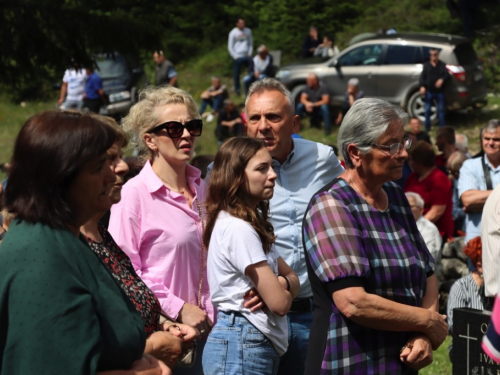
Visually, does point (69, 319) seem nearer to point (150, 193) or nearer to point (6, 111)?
point (150, 193)

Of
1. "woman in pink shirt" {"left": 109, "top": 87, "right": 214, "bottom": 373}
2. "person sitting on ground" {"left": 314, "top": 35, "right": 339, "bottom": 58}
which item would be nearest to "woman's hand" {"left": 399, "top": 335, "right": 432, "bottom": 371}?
"woman in pink shirt" {"left": 109, "top": 87, "right": 214, "bottom": 373}

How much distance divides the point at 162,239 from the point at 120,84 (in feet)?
61.9

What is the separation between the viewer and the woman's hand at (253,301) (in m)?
3.56

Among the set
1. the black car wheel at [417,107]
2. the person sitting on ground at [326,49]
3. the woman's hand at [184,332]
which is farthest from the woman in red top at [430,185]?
the person sitting on ground at [326,49]

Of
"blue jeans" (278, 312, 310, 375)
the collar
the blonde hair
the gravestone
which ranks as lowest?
the gravestone

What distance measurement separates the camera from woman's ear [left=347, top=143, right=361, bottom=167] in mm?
3477

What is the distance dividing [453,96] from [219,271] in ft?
52.8

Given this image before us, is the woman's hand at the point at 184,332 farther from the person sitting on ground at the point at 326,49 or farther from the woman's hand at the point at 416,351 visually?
the person sitting on ground at the point at 326,49

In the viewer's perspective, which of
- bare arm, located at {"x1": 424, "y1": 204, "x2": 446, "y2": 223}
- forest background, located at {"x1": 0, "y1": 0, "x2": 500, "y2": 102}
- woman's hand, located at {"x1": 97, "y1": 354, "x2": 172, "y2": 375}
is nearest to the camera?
woman's hand, located at {"x1": 97, "y1": 354, "x2": 172, "y2": 375}

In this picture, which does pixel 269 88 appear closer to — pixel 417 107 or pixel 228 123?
pixel 228 123

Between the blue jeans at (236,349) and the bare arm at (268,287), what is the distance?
0.15m

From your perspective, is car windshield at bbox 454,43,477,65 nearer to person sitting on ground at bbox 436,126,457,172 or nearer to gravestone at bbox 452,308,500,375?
person sitting on ground at bbox 436,126,457,172

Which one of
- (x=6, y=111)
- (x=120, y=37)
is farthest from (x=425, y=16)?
(x=120, y=37)

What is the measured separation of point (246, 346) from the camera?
356 centimetres
